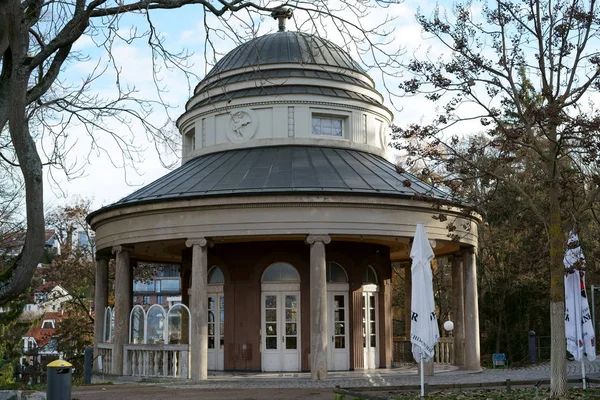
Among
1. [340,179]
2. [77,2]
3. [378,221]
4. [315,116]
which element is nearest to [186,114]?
[315,116]

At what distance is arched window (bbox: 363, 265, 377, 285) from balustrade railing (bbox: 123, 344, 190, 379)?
7118mm

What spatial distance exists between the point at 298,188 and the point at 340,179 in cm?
180

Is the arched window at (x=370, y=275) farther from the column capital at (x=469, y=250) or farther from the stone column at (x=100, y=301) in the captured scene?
the stone column at (x=100, y=301)

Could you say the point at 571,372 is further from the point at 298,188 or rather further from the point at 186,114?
the point at 186,114

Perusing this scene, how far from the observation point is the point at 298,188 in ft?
69.3

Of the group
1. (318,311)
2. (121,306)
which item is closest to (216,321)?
(121,306)

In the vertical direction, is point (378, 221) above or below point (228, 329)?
above

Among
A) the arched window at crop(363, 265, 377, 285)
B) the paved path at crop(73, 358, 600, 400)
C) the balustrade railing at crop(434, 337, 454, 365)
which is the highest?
the arched window at crop(363, 265, 377, 285)

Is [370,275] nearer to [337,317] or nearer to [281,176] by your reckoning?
[337,317]

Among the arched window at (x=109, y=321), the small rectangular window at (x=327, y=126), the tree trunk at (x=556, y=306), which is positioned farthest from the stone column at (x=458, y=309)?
the arched window at (x=109, y=321)

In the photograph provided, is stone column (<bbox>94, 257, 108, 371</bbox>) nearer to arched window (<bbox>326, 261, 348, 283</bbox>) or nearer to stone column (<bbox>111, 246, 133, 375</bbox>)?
stone column (<bbox>111, 246, 133, 375</bbox>)

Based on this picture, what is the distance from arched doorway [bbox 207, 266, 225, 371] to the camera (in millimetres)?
24734

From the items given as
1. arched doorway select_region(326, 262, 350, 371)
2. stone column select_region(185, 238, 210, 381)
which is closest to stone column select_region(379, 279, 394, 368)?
arched doorway select_region(326, 262, 350, 371)

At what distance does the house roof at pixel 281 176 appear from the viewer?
21.5 metres
